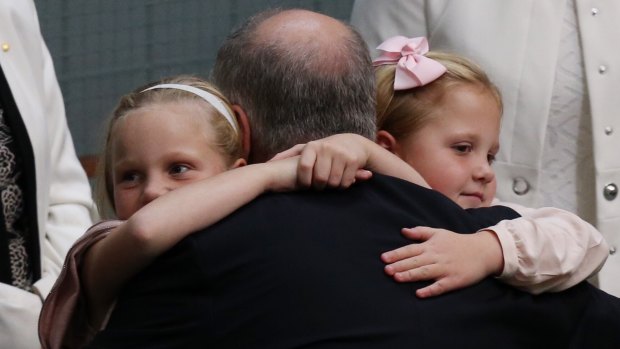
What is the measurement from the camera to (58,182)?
3.38 meters

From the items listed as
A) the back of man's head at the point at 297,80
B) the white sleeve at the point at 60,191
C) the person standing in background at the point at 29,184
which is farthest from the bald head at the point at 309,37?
the white sleeve at the point at 60,191

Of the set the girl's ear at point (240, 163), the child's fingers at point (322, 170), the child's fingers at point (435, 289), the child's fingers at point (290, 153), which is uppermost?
the child's fingers at point (322, 170)

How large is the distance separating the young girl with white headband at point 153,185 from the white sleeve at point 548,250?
24 centimetres

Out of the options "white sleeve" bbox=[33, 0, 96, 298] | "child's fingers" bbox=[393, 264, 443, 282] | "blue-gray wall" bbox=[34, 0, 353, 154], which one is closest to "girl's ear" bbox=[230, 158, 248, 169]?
"child's fingers" bbox=[393, 264, 443, 282]

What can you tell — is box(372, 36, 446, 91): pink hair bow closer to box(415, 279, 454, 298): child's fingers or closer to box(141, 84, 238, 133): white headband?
box(141, 84, 238, 133): white headband

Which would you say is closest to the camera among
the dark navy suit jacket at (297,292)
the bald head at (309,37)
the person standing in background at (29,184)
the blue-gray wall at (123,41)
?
the dark navy suit jacket at (297,292)

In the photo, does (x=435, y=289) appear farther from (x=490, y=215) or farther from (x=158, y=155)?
A: (x=158, y=155)

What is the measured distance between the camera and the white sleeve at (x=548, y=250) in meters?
2.16

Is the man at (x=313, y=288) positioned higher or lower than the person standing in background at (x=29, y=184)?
higher

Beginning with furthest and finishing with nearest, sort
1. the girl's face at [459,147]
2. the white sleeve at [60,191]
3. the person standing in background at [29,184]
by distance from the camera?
the white sleeve at [60,191] < the person standing in background at [29,184] < the girl's face at [459,147]

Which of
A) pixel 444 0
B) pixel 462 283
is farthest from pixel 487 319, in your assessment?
pixel 444 0

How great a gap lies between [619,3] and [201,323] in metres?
1.44

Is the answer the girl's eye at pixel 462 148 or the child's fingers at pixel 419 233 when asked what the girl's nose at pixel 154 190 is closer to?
the child's fingers at pixel 419 233

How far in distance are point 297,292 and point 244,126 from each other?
0.34 meters
